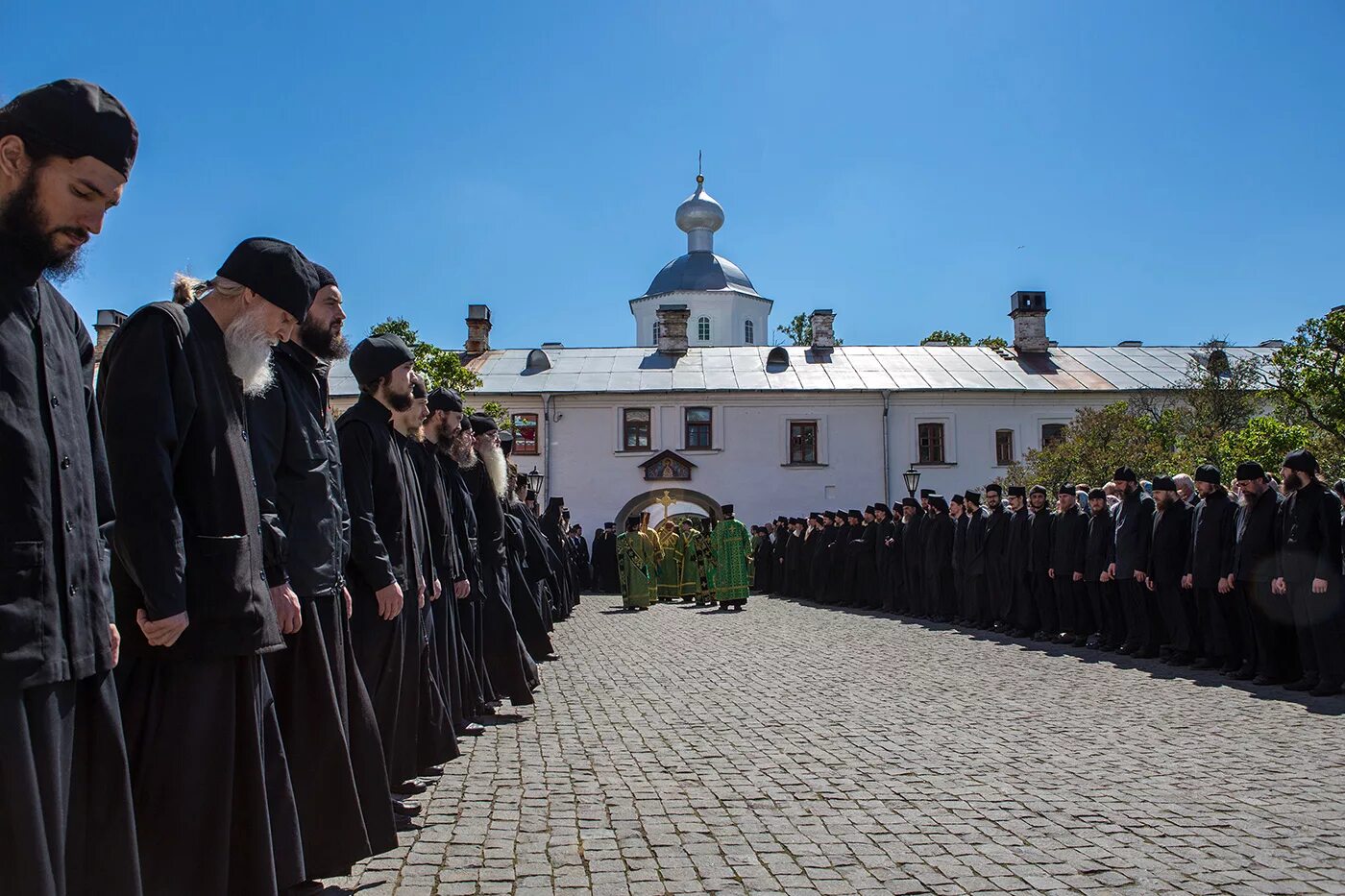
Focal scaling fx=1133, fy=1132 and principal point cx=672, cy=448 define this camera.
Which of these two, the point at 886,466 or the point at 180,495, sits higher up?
the point at 886,466

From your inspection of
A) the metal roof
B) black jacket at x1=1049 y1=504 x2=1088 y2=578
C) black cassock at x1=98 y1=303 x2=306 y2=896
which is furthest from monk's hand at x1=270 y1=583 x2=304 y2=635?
the metal roof

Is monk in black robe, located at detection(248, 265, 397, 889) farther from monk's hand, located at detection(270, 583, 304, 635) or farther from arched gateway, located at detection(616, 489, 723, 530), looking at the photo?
arched gateway, located at detection(616, 489, 723, 530)

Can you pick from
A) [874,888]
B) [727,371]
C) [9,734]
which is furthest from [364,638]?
[727,371]

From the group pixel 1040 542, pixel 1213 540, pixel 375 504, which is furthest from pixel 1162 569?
pixel 375 504

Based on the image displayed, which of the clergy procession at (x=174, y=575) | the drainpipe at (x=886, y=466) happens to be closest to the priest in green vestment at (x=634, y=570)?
the clergy procession at (x=174, y=575)

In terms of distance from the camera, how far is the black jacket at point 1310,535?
9.84 m

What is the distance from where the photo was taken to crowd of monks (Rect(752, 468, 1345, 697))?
1004cm

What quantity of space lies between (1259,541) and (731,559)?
40.9 feet

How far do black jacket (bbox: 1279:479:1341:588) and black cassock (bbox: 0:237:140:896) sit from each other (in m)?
9.95

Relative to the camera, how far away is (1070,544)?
14.4m

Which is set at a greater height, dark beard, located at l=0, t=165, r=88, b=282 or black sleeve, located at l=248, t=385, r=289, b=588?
dark beard, located at l=0, t=165, r=88, b=282

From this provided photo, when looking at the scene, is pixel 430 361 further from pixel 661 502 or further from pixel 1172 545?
pixel 1172 545

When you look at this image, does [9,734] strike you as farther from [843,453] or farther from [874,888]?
[843,453]

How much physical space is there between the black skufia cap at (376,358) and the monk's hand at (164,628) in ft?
9.27
